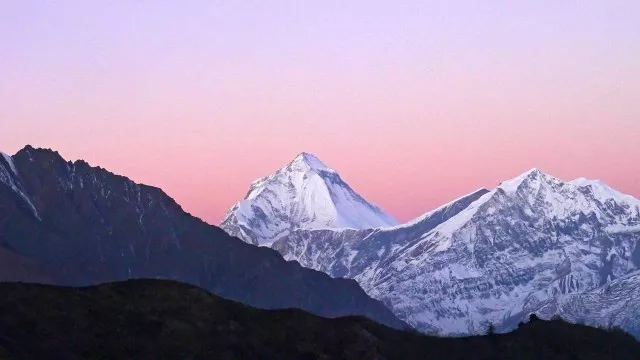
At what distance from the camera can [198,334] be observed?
12069 centimetres

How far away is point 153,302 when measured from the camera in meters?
125

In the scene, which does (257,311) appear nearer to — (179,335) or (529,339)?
(179,335)

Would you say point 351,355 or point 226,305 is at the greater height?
point 226,305

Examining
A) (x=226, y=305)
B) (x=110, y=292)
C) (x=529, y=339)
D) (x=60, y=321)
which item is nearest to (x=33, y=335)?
(x=60, y=321)

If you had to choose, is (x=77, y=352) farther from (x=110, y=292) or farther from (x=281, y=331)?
(x=281, y=331)

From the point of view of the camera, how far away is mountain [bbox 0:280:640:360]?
367ft

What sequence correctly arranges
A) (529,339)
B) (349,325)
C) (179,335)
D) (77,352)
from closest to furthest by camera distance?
(77,352) → (179,335) → (349,325) → (529,339)

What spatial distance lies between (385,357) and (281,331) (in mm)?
11676

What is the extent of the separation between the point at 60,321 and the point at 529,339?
56.4 metres

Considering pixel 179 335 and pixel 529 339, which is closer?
pixel 179 335

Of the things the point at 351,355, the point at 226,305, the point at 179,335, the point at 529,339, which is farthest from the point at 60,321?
the point at 529,339

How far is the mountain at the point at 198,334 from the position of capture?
112 meters

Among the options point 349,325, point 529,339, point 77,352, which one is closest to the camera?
point 77,352

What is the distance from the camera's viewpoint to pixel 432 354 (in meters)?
132
